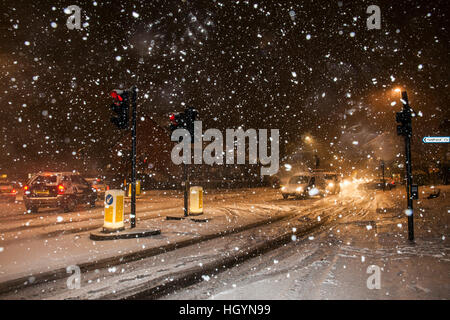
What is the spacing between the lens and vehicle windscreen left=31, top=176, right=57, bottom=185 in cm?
1263

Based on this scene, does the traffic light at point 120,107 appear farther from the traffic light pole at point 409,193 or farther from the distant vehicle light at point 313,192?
the distant vehicle light at point 313,192

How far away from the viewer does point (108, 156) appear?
40.4m

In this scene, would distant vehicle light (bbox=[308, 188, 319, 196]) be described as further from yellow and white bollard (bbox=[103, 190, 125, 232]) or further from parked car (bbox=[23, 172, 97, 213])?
yellow and white bollard (bbox=[103, 190, 125, 232])

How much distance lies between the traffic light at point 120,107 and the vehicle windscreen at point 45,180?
6.81 meters

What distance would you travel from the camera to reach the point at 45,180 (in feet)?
41.9

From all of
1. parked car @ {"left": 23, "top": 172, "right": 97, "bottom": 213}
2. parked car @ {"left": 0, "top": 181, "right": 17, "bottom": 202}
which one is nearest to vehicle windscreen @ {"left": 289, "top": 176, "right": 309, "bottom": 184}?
parked car @ {"left": 23, "top": 172, "right": 97, "bottom": 213}

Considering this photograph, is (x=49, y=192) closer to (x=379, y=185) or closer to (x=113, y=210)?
(x=113, y=210)

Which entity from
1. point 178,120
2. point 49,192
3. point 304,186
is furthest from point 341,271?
point 304,186

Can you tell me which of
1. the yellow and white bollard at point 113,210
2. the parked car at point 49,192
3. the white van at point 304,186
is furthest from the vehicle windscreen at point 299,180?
the yellow and white bollard at point 113,210

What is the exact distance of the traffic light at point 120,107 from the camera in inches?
316

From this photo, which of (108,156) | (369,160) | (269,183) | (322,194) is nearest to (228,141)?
(269,183)

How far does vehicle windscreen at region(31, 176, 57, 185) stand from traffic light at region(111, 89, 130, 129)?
6815 millimetres
